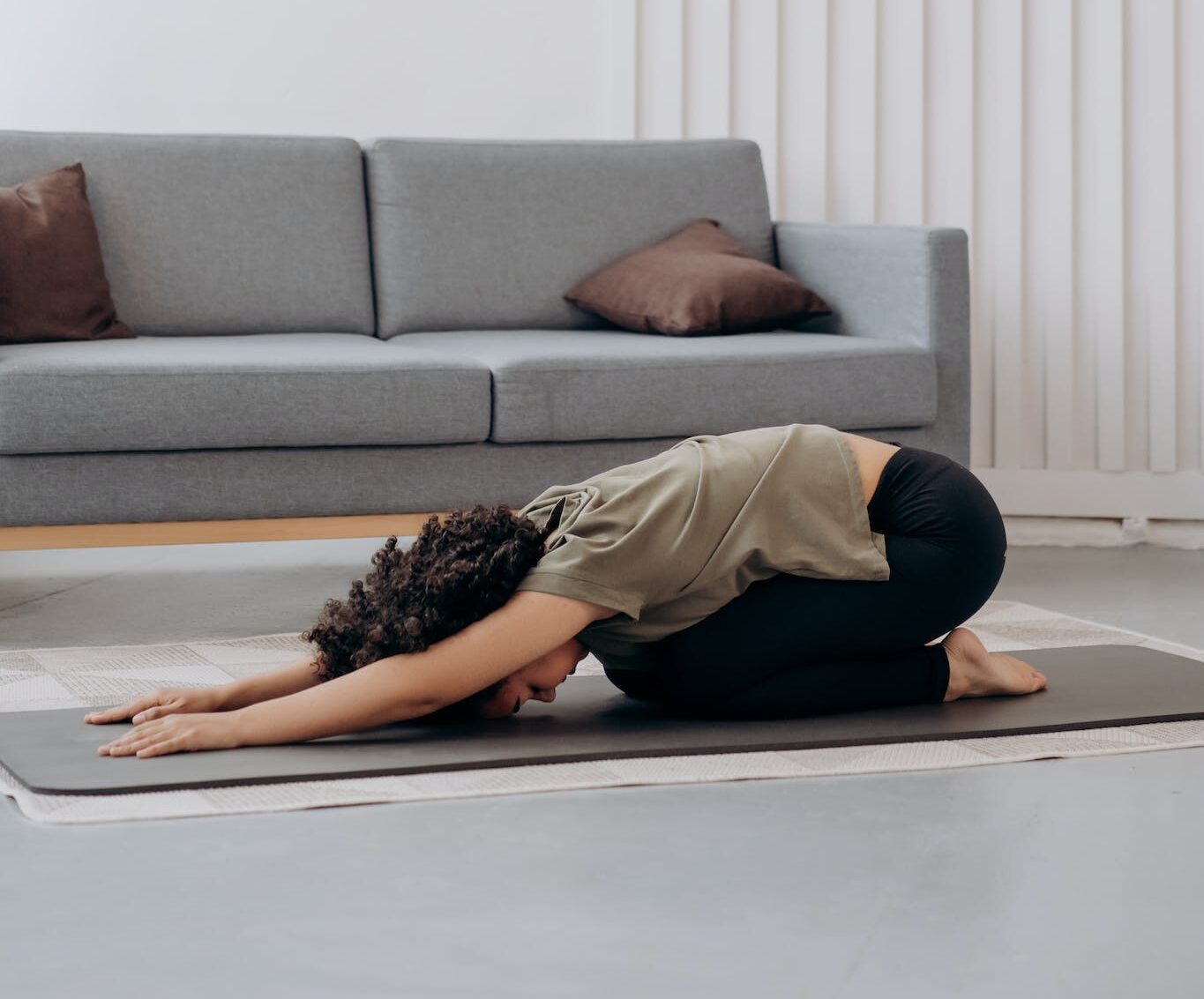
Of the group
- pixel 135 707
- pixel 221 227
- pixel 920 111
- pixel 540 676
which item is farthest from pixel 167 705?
pixel 920 111

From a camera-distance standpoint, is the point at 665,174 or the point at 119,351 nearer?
the point at 119,351

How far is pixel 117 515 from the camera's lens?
9.20ft

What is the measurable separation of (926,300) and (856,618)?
1.32 m

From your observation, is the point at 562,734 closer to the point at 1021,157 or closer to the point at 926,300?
the point at 926,300

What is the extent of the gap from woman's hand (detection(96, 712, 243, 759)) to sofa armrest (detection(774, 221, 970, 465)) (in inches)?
70.3

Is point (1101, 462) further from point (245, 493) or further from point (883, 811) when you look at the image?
point (883, 811)

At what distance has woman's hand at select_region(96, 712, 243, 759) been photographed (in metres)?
1.96

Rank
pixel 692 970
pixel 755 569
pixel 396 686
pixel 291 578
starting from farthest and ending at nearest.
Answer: pixel 291 578
pixel 755 569
pixel 396 686
pixel 692 970

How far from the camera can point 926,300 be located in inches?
130

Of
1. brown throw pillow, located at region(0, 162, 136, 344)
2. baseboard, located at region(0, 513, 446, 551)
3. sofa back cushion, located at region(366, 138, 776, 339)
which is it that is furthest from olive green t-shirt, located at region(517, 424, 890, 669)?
sofa back cushion, located at region(366, 138, 776, 339)

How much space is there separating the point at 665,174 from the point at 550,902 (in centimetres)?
256

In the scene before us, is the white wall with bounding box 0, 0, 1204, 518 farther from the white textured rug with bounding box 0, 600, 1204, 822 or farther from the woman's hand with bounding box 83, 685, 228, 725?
the woman's hand with bounding box 83, 685, 228, 725

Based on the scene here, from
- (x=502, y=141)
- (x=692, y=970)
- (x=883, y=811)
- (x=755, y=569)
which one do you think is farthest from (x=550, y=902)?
(x=502, y=141)

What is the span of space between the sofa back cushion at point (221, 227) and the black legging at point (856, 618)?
1632mm
